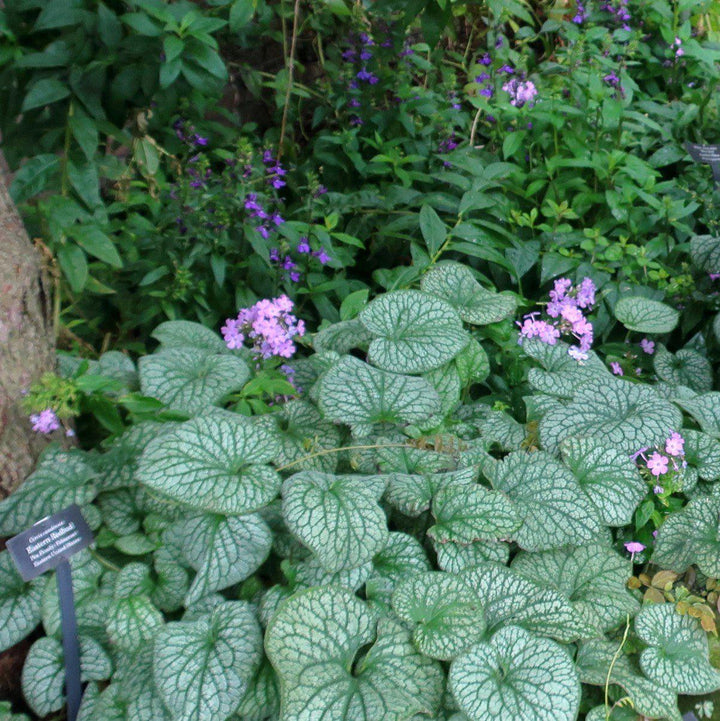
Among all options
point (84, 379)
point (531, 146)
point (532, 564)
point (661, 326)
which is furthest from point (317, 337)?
point (531, 146)

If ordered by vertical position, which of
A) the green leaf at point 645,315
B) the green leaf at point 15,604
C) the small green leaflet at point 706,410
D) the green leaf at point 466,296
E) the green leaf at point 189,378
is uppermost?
the green leaf at point 466,296

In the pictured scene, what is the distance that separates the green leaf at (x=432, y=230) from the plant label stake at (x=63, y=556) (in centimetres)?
137

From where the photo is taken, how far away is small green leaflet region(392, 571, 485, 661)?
1423 millimetres

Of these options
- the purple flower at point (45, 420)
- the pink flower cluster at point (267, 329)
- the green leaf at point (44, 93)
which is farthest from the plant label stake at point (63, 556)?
the green leaf at point (44, 93)

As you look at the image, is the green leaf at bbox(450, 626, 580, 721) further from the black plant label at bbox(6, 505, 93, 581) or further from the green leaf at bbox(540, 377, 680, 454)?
the black plant label at bbox(6, 505, 93, 581)

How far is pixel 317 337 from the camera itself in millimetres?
2131

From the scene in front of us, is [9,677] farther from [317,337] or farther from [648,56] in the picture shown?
[648,56]

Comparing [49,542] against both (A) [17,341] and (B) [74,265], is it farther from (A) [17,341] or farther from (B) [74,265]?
(B) [74,265]

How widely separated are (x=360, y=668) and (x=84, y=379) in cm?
80

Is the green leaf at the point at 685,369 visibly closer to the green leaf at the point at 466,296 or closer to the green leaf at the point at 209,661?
the green leaf at the point at 466,296

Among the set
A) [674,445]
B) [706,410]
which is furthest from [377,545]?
[706,410]

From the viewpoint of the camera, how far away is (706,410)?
201 centimetres

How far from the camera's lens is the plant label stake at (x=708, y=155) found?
2816 mm

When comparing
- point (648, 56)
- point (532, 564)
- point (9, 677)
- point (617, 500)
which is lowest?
point (9, 677)
